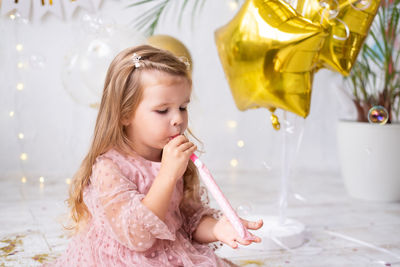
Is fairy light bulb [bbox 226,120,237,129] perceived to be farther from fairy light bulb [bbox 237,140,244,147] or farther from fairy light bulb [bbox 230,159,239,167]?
fairy light bulb [bbox 230,159,239,167]

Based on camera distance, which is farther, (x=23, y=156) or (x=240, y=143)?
(x=240, y=143)

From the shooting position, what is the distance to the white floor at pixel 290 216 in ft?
4.65

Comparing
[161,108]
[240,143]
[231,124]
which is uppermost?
[161,108]

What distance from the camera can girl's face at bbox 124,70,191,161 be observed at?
0.99 m

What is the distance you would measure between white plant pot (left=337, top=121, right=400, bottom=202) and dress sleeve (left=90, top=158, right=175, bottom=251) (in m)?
1.37

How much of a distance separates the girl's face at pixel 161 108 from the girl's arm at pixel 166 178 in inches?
1.9

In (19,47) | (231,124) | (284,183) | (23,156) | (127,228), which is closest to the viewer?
(127,228)

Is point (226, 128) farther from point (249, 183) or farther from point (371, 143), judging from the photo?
point (371, 143)

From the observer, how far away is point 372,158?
209cm

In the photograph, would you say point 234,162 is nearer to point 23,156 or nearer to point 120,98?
point 23,156

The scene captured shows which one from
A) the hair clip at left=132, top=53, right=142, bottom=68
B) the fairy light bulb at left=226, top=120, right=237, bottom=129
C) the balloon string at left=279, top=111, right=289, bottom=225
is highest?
the hair clip at left=132, top=53, right=142, bottom=68

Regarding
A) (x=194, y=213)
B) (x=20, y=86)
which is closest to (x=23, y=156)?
(x=20, y=86)

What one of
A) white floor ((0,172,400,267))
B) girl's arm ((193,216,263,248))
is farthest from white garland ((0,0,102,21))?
girl's arm ((193,216,263,248))

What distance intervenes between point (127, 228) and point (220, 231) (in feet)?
0.66
